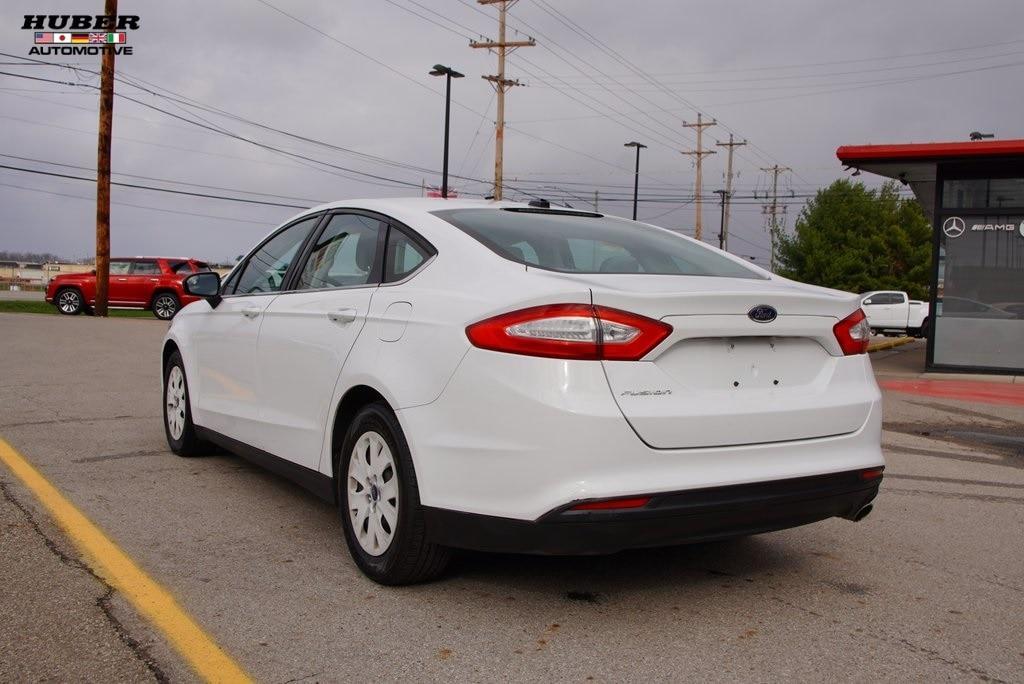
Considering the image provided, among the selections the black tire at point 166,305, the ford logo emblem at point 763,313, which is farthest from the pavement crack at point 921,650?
the black tire at point 166,305

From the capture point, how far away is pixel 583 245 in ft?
13.5

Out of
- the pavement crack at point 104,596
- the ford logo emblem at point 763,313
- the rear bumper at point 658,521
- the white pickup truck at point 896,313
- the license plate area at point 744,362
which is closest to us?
the pavement crack at point 104,596

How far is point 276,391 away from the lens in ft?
15.4

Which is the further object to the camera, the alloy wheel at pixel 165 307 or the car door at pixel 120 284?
the car door at pixel 120 284

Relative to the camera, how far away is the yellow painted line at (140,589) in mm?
3027

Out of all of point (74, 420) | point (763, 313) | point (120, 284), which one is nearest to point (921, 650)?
point (763, 313)

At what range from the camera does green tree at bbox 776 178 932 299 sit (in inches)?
2336

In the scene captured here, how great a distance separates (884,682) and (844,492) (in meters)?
0.81

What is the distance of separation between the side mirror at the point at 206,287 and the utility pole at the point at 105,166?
22.8 m

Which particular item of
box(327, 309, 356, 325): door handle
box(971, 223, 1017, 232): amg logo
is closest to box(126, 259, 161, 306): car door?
box(971, 223, 1017, 232): amg logo

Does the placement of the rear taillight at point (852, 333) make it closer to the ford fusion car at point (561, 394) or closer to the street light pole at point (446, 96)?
the ford fusion car at point (561, 394)

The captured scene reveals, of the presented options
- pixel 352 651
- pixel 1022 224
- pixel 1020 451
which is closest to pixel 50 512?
pixel 352 651

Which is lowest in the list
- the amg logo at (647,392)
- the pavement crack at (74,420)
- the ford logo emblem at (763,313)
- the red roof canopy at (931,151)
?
the pavement crack at (74,420)

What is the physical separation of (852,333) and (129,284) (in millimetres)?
26934
